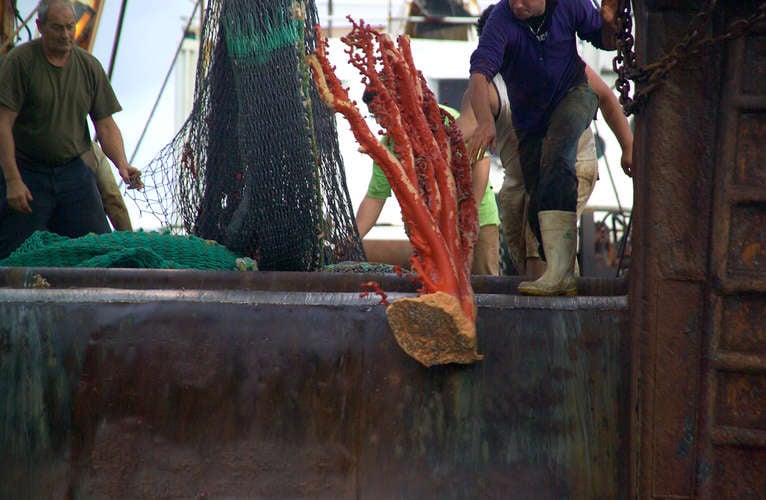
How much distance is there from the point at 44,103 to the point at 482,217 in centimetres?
267

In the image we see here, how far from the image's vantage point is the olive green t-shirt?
16.5 feet

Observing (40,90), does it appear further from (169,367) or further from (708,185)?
(708,185)

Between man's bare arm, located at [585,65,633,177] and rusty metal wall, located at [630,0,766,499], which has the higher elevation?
man's bare arm, located at [585,65,633,177]

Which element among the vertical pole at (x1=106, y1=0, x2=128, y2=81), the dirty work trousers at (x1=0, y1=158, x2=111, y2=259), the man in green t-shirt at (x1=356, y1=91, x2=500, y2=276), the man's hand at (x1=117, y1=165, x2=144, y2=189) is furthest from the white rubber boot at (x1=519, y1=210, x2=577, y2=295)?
the vertical pole at (x1=106, y1=0, x2=128, y2=81)

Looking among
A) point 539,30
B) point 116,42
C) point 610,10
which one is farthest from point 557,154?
point 116,42

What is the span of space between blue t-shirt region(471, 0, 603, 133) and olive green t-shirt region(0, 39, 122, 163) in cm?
247

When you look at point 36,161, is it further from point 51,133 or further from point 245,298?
point 245,298

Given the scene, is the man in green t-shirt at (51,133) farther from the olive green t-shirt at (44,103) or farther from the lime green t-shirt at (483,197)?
the lime green t-shirt at (483,197)

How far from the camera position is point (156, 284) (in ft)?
10.1

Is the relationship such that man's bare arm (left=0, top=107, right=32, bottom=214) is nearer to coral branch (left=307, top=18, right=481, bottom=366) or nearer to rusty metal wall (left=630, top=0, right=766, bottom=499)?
coral branch (left=307, top=18, right=481, bottom=366)

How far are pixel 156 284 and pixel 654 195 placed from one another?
1.67 meters

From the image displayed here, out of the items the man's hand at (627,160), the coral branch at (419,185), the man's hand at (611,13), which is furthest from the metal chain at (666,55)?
the man's hand at (627,160)

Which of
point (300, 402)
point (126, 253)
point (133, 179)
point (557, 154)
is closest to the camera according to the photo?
point (300, 402)

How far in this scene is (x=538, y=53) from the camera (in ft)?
13.3
